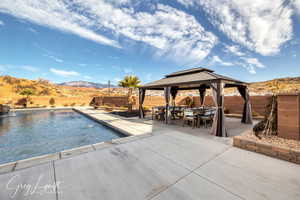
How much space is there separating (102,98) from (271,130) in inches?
793

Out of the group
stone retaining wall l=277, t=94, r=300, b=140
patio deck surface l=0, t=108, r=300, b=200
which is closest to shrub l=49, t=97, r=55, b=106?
patio deck surface l=0, t=108, r=300, b=200

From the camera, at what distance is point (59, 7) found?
6312 mm

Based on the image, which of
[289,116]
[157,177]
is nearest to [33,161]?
[157,177]

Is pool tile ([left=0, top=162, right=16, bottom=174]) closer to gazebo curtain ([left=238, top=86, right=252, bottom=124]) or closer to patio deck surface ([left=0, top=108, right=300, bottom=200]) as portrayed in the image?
patio deck surface ([left=0, top=108, right=300, bottom=200])

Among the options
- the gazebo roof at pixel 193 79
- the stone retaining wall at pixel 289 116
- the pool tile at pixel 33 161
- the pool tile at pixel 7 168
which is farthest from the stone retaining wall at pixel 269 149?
the pool tile at pixel 7 168

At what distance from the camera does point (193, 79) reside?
5410 mm

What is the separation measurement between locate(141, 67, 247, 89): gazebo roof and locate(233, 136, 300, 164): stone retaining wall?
93.0 inches

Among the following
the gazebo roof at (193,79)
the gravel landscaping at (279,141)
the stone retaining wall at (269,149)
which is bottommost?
the stone retaining wall at (269,149)

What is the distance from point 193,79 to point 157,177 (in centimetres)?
462

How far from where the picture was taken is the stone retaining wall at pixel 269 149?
246cm

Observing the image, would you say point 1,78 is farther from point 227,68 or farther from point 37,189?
point 227,68

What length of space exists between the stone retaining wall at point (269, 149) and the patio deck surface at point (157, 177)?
0.54 feet

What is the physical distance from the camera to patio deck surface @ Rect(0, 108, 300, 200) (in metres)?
1.63

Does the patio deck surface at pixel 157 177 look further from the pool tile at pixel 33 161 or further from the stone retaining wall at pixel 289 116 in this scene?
the stone retaining wall at pixel 289 116
